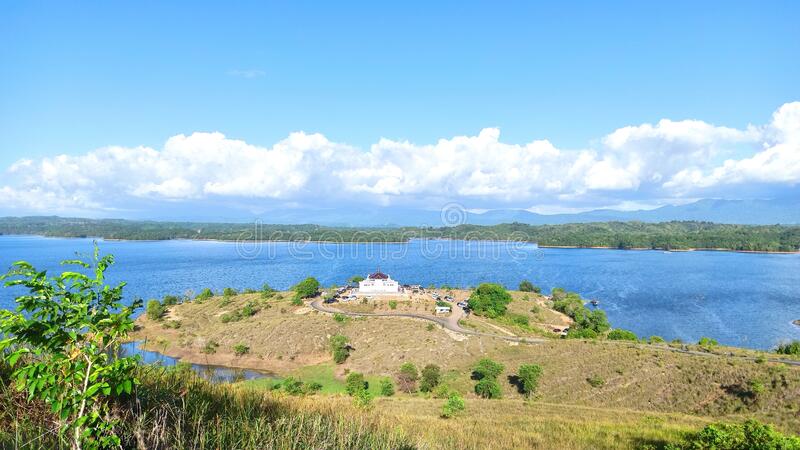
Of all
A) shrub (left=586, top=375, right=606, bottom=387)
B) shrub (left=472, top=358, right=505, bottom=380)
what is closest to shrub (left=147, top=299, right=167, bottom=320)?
shrub (left=472, top=358, right=505, bottom=380)

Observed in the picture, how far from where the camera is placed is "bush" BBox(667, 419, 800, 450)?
6145 millimetres

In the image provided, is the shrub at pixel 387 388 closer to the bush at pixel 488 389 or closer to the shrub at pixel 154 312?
the bush at pixel 488 389

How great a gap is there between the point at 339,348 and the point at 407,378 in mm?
9970

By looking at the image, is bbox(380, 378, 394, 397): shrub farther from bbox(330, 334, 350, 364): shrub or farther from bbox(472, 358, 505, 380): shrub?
bbox(330, 334, 350, 364): shrub

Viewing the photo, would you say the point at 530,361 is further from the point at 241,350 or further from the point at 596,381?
the point at 241,350

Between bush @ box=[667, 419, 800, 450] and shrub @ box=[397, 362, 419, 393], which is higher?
bush @ box=[667, 419, 800, 450]

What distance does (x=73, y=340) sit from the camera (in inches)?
114

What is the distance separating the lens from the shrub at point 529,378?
29.3 m

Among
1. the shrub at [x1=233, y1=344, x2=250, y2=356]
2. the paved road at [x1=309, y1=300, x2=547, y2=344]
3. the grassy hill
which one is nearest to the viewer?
the grassy hill

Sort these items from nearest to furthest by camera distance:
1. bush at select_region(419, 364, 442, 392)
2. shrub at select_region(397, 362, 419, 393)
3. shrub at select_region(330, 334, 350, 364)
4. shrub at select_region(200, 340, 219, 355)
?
1. bush at select_region(419, 364, 442, 392)
2. shrub at select_region(397, 362, 419, 393)
3. shrub at select_region(330, 334, 350, 364)
4. shrub at select_region(200, 340, 219, 355)

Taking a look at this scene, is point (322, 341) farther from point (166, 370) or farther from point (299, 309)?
point (166, 370)

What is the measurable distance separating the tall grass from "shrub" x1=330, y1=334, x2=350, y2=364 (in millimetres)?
36023

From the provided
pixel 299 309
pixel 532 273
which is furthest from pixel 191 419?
pixel 532 273

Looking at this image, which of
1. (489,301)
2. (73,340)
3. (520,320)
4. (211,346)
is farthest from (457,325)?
(73,340)
